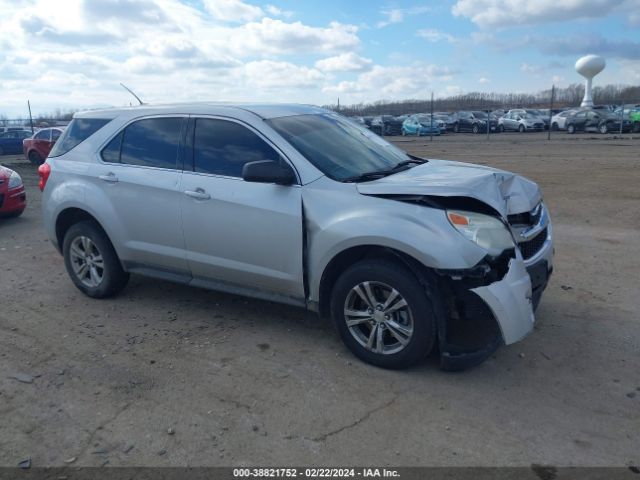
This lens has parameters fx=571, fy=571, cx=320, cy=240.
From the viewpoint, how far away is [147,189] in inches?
196

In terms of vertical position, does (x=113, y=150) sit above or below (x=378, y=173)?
above

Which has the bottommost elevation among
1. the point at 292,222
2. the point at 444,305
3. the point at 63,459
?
the point at 63,459

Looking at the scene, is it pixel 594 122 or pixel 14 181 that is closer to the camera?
pixel 14 181

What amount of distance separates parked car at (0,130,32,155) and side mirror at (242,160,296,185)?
1030 inches

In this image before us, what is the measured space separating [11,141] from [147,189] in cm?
2526

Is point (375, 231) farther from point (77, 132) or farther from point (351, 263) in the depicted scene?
point (77, 132)

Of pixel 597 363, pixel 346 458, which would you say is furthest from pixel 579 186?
pixel 346 458

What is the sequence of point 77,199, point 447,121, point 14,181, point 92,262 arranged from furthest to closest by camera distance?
point 447,121 < point 14,181 < point 92,262 < point 77,199

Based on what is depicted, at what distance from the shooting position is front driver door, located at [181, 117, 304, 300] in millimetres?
4293

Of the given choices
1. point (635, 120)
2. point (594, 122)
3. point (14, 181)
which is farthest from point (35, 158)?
point (635, 120)

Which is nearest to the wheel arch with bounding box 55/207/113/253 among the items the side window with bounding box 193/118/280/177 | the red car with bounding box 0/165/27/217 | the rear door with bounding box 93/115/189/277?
the rear door with bounding box 93/115/189/277

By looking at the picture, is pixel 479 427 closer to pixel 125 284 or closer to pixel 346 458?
pixel 346 458

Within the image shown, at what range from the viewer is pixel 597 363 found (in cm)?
409

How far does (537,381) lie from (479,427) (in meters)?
0.75
